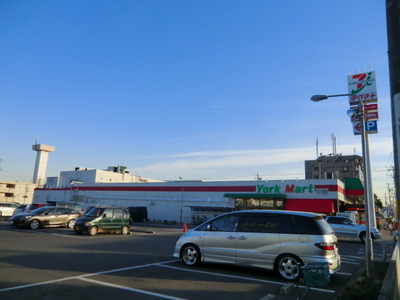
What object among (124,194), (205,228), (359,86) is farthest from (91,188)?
(205,228)

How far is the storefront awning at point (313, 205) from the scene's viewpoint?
32.6 m

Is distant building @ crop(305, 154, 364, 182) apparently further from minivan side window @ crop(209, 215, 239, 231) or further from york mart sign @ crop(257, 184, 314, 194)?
minivan side window @ crop(209, 215, 239, 231)

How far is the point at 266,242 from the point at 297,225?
0.95 m

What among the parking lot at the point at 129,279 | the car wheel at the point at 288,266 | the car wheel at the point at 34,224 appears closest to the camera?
the parking lot at the point at 129,279

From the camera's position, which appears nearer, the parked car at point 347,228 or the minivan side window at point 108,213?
the minivan side window at point 108,213

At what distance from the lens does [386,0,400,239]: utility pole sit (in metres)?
3.93

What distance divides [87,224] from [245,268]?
11.4 m

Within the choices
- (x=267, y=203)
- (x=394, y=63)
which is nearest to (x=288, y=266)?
(x=394, y=63)

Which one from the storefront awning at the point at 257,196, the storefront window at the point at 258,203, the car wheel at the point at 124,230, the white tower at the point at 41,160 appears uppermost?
the white tower at the point at 41,160

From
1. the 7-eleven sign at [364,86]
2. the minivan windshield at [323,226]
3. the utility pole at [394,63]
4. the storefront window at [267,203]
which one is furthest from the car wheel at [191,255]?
the 7-eleven sign at [364,86]

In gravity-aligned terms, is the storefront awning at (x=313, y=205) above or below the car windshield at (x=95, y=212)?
above

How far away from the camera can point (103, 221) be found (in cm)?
1873

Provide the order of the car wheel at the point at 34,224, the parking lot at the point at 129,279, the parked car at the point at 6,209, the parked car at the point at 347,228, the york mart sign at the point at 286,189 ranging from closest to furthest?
the parking lot at the point at 129,279
the car wheel at the point at 34,224
the parked car at the point at 347,228
the parked car at the point at 6,209
the york mart sign at the point at 286,189

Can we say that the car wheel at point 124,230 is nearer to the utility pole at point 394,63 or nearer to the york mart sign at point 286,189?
the utility pole at point 394,63
